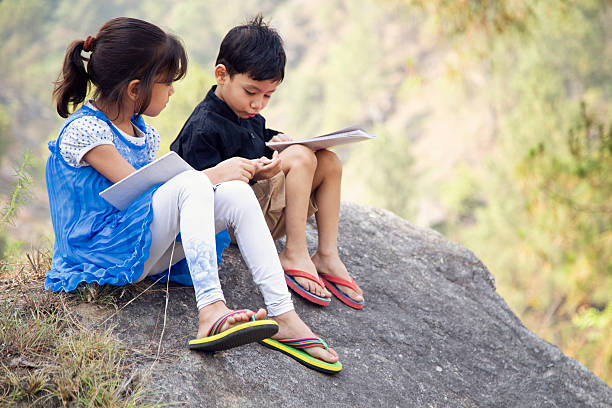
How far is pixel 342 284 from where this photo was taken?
2645 mm

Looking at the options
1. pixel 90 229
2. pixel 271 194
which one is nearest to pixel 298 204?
pixel 271 194

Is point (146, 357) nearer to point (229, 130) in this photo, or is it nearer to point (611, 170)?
point (229, 130)

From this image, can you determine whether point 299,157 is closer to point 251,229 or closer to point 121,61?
point 251,229

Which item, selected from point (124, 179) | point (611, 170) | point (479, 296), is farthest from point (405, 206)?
point (124, 179)

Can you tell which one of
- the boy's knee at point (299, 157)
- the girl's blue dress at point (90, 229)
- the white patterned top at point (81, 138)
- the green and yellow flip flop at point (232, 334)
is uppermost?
the white patterned top at point (81, 138)

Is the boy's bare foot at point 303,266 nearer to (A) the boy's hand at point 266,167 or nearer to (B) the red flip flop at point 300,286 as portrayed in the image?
(B) the red flip flop at point 300,286

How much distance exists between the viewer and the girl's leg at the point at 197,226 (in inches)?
73.5

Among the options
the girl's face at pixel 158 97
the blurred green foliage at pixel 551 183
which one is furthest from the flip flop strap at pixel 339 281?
the blurred green foliage at pixel 551 183

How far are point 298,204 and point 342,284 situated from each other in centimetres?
48

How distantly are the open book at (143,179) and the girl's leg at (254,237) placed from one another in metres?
0.17

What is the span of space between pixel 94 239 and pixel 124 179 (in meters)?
0.27

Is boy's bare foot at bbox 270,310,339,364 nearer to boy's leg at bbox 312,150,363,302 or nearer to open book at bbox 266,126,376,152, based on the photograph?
boy's leg at bbox 312,150,363,302

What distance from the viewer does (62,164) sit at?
2035 millimetres

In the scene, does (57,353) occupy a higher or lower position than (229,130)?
lower
